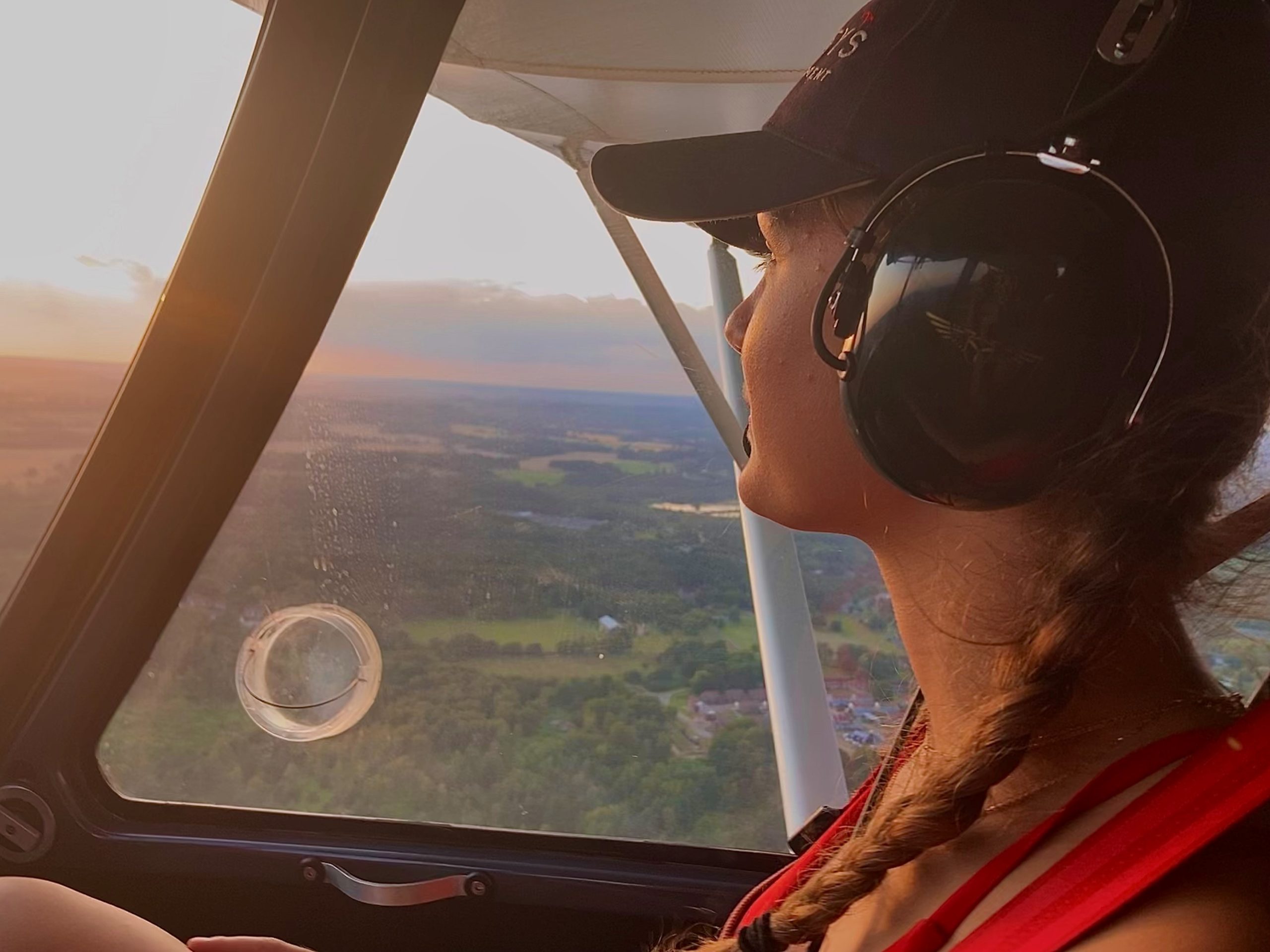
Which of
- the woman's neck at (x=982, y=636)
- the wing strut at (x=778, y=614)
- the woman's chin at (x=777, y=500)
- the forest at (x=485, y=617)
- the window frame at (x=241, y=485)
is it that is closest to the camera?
the woman's neck at (x=982, y=636)

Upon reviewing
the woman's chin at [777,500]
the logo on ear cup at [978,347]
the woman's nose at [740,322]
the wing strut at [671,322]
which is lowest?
the wing strut at [671,322]

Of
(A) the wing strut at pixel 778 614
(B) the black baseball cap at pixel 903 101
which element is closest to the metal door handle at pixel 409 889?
(A) the wing strut at pixel 778 614

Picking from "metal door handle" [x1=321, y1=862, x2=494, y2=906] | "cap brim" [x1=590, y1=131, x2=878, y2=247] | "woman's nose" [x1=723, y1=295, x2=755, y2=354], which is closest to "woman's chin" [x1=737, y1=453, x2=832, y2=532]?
"woman's nose" [x1=723, y1=295, x2=755, y2=354]

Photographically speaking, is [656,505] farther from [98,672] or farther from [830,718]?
[98,672]

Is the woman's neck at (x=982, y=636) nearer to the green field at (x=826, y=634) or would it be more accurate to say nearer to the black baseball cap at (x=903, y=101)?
the black baseball cap at (x=903, y=101)

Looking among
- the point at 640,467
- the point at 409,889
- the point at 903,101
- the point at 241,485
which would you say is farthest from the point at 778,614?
the point at 903,101

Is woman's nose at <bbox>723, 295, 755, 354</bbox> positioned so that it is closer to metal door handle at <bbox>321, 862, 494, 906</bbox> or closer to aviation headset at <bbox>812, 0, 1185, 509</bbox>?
aviation headset at <bbox>812, 0, 1185, 509</bbox>
